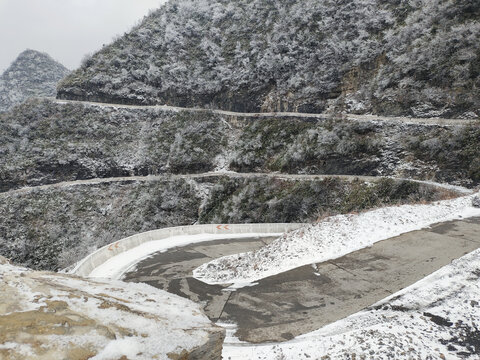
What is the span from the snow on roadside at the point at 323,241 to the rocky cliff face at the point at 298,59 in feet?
71.4

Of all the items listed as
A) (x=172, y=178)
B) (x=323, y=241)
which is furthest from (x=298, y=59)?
(x=323, y=241)

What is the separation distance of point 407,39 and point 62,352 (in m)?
43.5

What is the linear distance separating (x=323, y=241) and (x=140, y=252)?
32.2ft

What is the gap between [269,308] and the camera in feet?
27.6

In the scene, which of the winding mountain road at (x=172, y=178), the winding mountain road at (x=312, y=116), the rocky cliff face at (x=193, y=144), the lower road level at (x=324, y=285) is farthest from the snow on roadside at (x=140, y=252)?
the winding mountain road at (x=312, y=116)

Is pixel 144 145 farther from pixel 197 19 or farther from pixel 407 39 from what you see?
pixel 407 39

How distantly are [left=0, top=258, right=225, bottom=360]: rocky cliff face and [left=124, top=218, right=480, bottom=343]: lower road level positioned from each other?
162 inches

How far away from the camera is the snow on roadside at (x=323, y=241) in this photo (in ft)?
35.5

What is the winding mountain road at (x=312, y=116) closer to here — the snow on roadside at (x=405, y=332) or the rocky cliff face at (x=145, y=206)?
the rocky cliff face at (x=145, y=206)

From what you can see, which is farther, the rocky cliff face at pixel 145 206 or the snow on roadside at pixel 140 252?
the rocky cliff face at pixel 145 206

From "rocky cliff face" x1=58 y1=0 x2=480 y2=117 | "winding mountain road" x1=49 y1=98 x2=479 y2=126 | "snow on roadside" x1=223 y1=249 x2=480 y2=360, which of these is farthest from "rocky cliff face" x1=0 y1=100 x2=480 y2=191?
"snow on roadside" x1=223 y1=249 x2=480 y2=360

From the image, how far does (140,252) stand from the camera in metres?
16.3

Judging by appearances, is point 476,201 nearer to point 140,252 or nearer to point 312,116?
point 140,252

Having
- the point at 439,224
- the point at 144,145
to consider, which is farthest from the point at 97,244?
the point at 439,224
